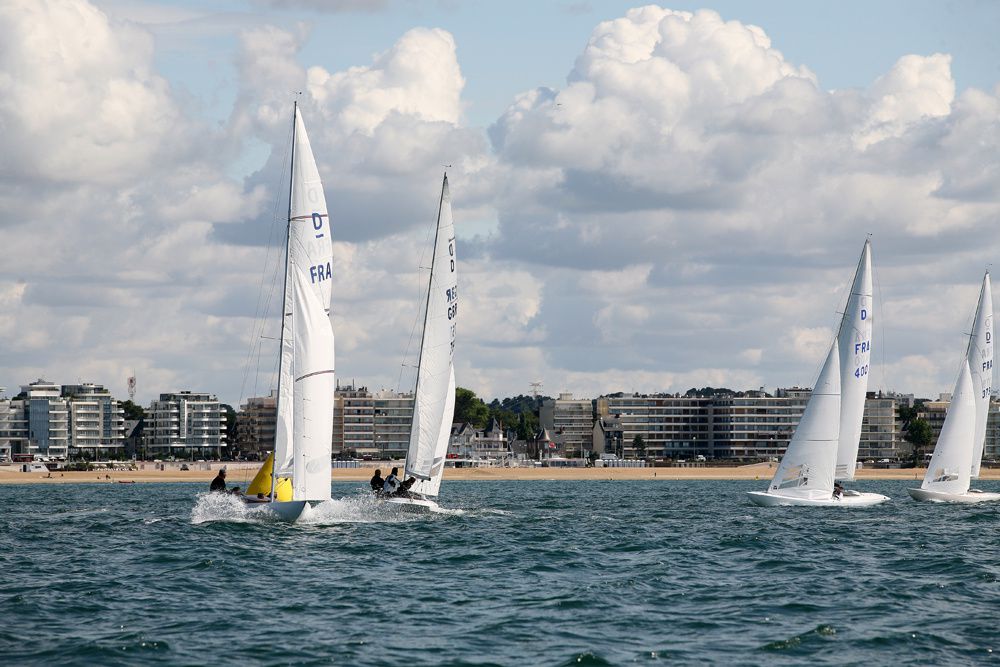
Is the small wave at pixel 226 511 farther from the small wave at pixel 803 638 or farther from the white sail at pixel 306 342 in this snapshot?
the small wave at pixel 803 638

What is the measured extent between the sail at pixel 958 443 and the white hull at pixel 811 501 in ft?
16.4

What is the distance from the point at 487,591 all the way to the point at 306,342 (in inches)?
650

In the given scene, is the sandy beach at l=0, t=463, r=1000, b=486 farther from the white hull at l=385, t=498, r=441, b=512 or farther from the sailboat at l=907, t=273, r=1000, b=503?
the white hull at l=385, t=498, r=441, b=512

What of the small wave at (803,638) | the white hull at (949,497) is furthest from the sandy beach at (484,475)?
the small wave at (803,638)

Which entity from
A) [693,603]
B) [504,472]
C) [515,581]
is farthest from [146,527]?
[504,472]

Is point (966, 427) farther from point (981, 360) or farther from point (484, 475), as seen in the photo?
point (484, 475)

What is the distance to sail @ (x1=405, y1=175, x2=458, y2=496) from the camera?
52875 mm

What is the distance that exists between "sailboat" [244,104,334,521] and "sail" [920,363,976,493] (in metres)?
34.2

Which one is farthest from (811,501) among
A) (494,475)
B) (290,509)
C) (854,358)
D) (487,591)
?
(494,475)

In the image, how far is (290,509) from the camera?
45.6 metres

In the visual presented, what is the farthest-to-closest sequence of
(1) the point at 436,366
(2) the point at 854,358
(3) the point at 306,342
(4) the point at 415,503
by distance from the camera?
(2) the point at 854,358
(1) the point at 436,366
(4) the point at 415,503
(3) the point at 306,342

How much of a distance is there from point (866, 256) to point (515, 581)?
3596cm

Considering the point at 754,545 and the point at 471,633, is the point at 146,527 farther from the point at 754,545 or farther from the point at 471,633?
the point at 471,633

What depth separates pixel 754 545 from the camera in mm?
42719
